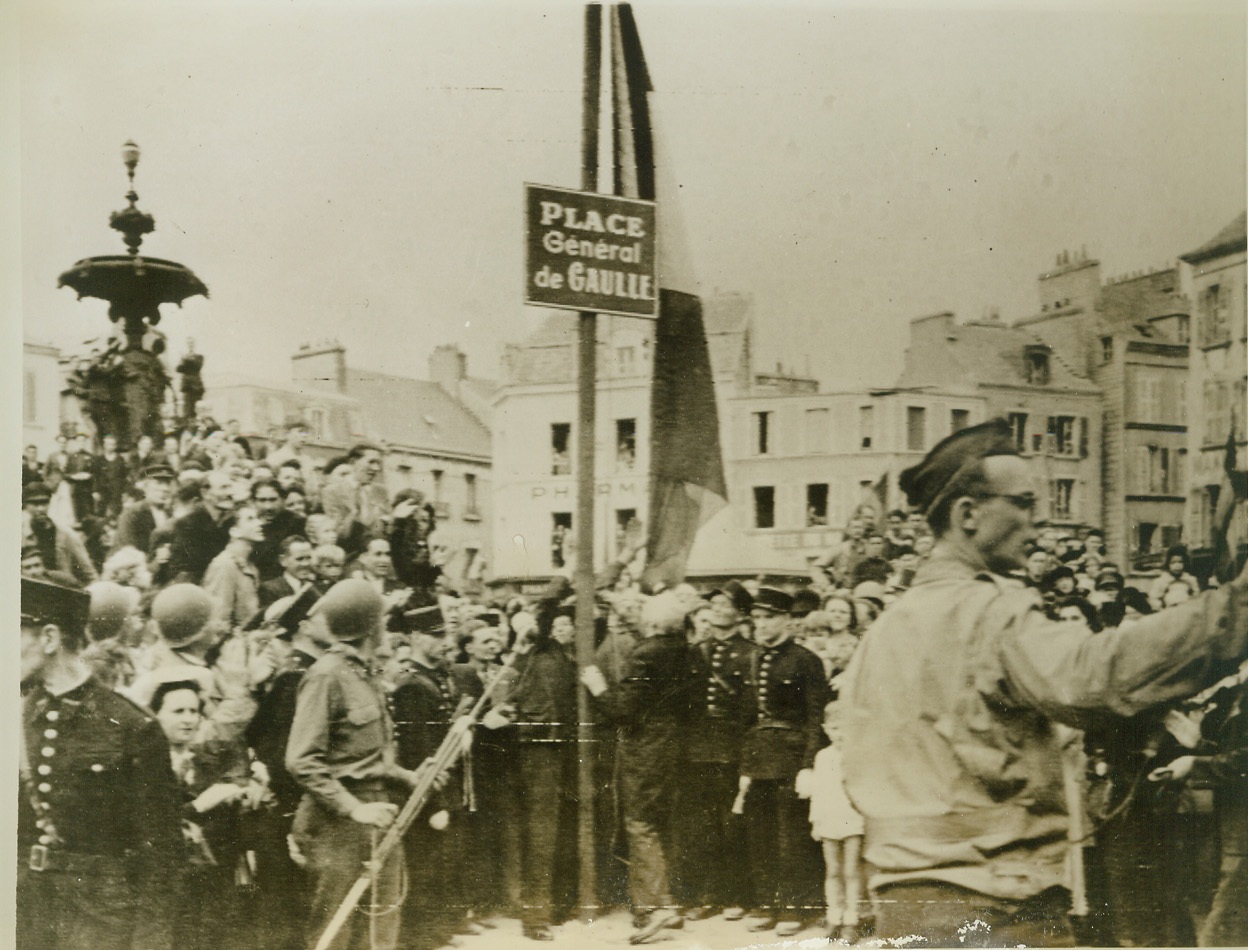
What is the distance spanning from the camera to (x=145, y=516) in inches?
193

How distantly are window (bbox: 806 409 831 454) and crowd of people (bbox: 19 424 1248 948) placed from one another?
0.63 meters

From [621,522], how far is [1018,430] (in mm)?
1689

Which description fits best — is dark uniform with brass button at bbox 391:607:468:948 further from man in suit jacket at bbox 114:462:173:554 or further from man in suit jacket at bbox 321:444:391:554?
man in suit jacket at bbox 114:462:173:554

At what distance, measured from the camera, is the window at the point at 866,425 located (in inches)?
197

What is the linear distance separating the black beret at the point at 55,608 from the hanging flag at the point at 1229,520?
15.1 feet

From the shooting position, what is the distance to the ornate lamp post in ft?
16.2

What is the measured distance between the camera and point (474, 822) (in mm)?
4852

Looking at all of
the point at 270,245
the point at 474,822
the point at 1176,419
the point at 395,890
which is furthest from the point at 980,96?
the point at 395,890

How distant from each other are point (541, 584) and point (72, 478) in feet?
6.35

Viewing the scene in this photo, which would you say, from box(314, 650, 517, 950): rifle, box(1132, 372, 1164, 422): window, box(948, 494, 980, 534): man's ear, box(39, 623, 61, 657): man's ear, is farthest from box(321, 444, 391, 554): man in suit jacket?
box(1132, 372, 1164, 422): window

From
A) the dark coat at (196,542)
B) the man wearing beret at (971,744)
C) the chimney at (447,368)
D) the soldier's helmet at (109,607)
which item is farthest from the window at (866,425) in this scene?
the soldier's helmet at (109,607)

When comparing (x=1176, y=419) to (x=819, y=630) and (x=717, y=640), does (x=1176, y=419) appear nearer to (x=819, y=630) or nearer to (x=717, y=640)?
(x=819, y=630)

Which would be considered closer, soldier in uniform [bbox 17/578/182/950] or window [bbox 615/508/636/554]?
soldier in uniform [bbox 17/578/182/950]

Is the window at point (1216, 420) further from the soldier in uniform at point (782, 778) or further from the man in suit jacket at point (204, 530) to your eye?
the man in suit jacket at point (204, 530)
